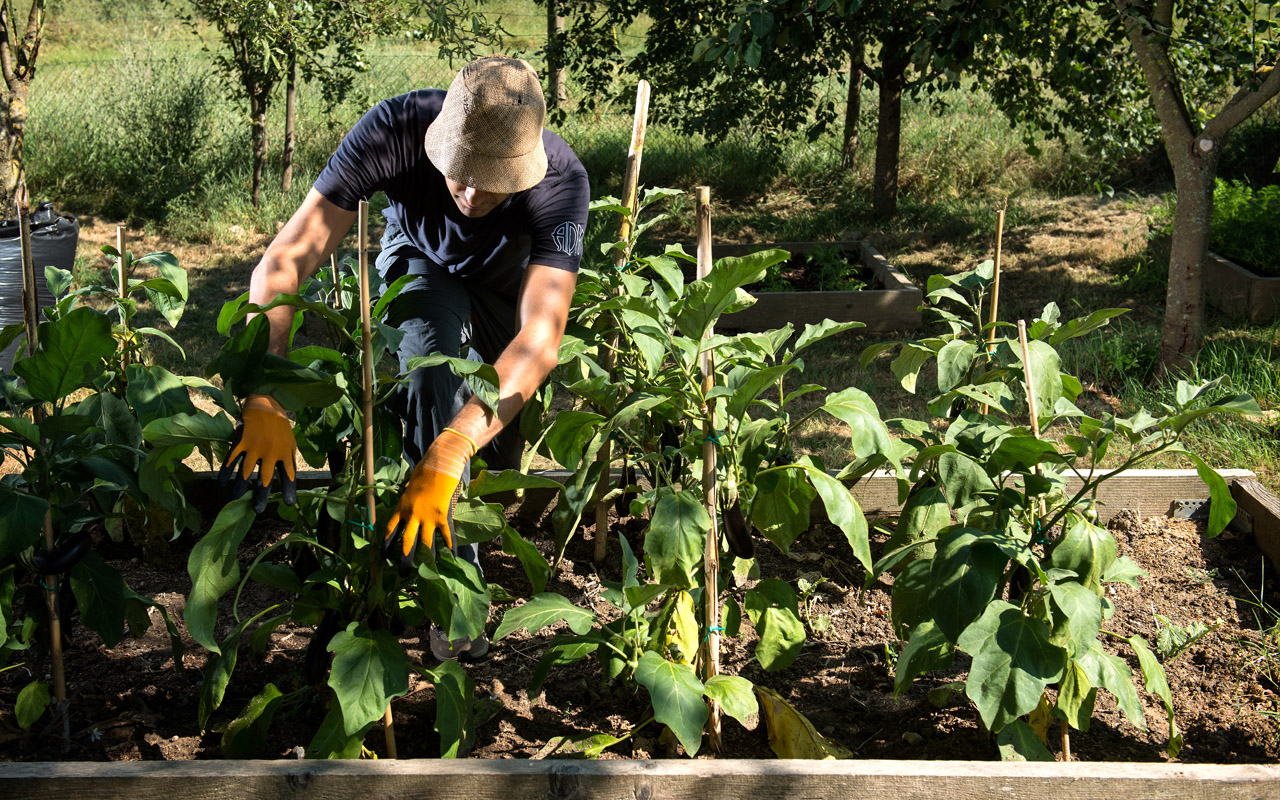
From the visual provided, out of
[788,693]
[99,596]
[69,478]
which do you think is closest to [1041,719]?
[788,693]

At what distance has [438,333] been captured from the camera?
2.44 metres

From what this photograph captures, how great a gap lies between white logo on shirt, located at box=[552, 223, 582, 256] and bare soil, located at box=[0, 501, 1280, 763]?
0.95m

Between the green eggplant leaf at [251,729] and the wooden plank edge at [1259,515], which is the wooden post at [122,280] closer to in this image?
the green eggplant leaf at [251,729]

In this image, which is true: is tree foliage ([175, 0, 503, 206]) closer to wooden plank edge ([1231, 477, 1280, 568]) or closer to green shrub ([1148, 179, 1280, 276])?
green shrub ([1148, 179, 1280, 276])

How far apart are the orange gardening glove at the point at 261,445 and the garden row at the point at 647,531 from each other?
5cm

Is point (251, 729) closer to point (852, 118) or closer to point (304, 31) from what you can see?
point (304, 31)

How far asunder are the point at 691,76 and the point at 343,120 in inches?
172

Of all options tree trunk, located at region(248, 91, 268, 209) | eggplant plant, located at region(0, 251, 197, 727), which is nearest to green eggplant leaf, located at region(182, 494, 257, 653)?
eggplant plant, located at region(0, 251, 197, 727)

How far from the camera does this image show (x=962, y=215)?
7102 millimetres

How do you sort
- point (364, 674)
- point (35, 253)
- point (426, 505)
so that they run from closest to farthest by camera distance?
point (364, 674) < point (426, 505) < point (35, 253)

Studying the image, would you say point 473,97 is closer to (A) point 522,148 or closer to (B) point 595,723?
(A) point 522,148

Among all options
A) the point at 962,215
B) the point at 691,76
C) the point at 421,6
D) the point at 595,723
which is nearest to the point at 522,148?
the point at 595,723

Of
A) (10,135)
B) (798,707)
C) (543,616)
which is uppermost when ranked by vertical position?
(10,135)

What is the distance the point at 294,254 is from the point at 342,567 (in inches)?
33.9
